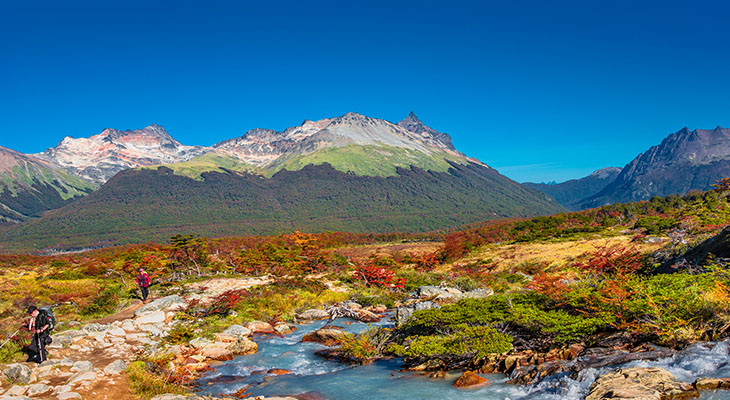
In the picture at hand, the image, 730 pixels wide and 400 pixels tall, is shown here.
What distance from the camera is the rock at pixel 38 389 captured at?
32.4 ft

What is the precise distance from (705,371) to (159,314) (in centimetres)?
2021

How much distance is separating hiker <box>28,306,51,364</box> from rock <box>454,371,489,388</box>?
12.0m

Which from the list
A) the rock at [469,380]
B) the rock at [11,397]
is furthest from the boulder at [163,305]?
the rock at [469,380]

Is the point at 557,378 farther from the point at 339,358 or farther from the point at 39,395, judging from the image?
the point at 39,395

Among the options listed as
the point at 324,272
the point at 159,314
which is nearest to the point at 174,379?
the point at 159,314

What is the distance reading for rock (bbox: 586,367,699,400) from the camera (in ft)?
23.7

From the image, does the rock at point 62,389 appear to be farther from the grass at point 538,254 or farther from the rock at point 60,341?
the grass at point 538,254

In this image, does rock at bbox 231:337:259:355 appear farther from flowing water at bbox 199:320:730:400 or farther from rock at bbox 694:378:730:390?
rock at bbox 694:378:730:390

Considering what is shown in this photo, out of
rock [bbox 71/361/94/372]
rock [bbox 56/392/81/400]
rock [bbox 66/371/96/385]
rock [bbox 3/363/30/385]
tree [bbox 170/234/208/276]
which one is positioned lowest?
rock [bbox 56/392/81/400]

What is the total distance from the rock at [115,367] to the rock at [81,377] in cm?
44

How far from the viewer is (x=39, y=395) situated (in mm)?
9844

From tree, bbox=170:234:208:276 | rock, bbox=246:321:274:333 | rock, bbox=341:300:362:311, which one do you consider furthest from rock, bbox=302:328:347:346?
tree, bbox=170:234:208:276

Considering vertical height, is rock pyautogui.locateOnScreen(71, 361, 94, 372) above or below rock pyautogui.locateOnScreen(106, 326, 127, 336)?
below

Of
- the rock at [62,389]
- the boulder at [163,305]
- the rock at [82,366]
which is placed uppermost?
the boulder at [163,305]
